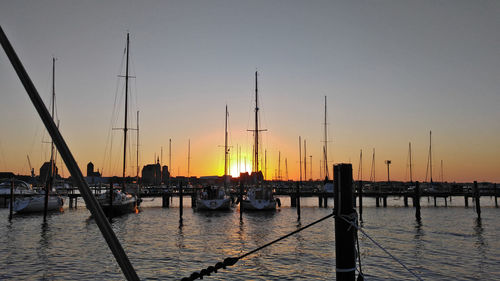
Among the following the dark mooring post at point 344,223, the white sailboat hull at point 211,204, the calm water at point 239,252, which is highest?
the dark mooring post at point 344,223

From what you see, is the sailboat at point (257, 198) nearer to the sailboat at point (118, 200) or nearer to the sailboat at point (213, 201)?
the sailboat at point (213, 201)

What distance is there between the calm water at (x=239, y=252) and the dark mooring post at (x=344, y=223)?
1073cm

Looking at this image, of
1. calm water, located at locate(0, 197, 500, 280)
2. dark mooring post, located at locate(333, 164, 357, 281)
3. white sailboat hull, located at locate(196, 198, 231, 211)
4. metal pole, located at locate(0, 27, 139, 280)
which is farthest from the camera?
white sailboat hull, located at locate(196, 198, 231, 211)

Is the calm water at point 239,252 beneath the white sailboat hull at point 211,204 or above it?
beneath

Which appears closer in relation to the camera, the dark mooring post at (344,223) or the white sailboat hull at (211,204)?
the dark mooring post at (344,223)

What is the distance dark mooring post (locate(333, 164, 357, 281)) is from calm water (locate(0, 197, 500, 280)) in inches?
423

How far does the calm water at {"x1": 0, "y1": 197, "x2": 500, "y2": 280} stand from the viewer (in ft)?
57.4

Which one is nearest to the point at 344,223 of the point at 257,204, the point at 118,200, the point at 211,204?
the point at 118,200

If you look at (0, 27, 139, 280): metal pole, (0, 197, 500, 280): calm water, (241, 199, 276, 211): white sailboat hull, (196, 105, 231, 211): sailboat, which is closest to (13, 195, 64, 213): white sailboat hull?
(0, 197, 500, 280): calm water

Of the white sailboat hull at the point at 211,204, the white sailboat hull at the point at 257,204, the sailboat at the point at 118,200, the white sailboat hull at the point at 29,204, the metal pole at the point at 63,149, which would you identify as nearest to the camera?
the metal pole at the point at 63,149

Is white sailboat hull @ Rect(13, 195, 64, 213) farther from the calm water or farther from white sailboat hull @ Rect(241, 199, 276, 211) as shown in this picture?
white sailboat hull @ Rect(241, 199, 276, 211)

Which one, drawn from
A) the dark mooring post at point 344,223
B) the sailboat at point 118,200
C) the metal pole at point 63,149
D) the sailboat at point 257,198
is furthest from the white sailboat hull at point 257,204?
the metal pole at point 63,149

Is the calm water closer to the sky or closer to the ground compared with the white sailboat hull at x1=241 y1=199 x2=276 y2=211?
closer to the ground

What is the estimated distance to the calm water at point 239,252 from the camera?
1750 centimetres
